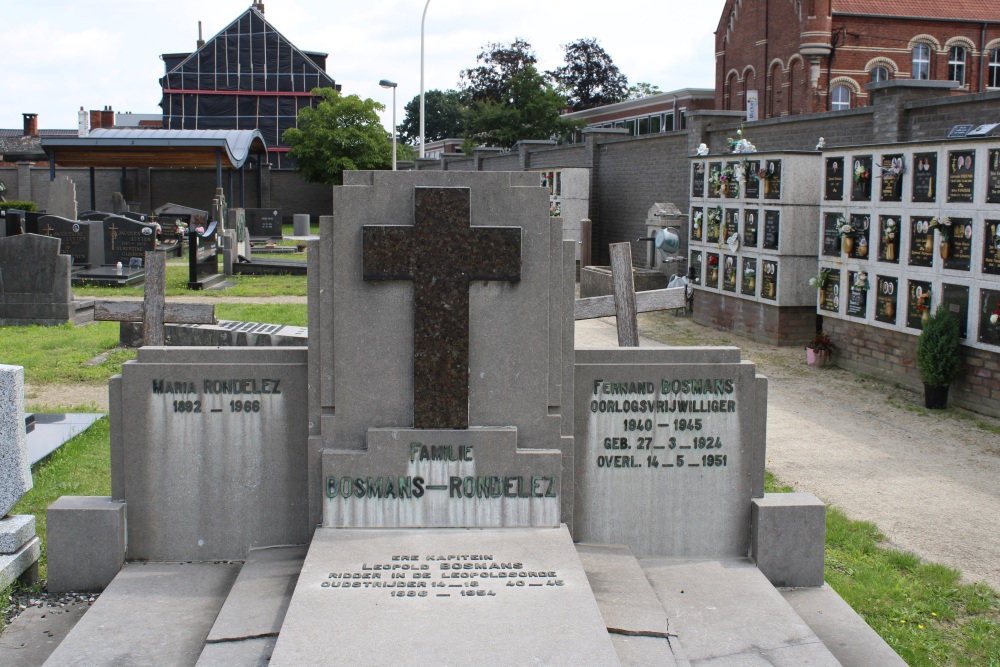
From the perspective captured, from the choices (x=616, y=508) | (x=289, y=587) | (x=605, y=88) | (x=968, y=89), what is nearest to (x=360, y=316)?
(x=289, y=587)

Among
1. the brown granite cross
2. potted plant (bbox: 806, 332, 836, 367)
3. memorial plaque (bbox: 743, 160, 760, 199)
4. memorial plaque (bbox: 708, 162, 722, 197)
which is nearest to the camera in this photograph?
the brown granite cross

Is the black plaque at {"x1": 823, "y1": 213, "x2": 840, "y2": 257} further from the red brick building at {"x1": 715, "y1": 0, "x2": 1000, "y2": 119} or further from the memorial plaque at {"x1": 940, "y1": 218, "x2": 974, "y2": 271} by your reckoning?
the red brick building at {"x1": 715, "y1": 0, "x2": 1000, "y2": 119}

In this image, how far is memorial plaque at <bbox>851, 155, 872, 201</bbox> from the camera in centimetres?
1096

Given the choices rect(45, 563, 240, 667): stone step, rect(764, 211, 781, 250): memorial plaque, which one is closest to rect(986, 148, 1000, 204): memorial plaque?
rect(764, 211, 781, 250): memorial plaque

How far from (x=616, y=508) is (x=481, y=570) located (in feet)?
3.40

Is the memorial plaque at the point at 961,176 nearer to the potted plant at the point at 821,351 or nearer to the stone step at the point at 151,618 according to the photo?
the potted plant at the point at 821,351

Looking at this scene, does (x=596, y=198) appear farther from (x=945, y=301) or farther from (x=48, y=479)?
(x=48, y=479)

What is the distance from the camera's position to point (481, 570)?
4.02 meters

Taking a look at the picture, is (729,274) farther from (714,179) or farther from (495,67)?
(495,67)

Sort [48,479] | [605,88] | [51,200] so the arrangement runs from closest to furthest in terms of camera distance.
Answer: [48,479], [51,200], [605,88]

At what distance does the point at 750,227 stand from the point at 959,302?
15.5 ft

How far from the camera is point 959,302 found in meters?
9.56

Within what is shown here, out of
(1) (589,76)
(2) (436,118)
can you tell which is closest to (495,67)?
(1) (589,76)

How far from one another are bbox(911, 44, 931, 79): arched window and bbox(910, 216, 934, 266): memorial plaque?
1145 inches
